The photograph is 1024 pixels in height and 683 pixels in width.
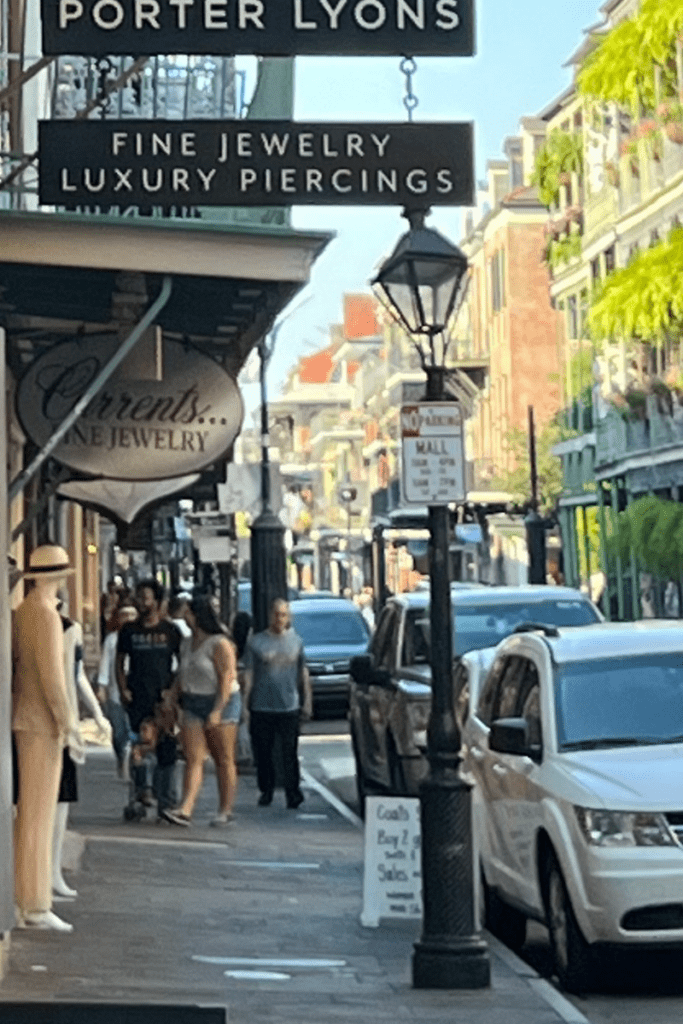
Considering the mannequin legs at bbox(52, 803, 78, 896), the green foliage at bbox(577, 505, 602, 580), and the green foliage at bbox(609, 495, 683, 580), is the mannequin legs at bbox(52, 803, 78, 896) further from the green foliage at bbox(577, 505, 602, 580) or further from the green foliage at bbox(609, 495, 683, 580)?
the green foliage at bbox(577, 505, 602, 580)

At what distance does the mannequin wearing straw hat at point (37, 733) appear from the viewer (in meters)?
13.2

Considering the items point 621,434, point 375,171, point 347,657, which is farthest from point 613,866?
point 621,434

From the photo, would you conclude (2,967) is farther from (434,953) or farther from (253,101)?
(253,101)

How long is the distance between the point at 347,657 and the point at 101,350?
80.2 feet

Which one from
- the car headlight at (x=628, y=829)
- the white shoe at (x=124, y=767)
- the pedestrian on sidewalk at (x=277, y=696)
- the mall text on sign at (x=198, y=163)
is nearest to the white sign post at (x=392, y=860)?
the car headlight at (x=628, y=829)

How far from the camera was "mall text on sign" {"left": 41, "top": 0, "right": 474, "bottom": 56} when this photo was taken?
31.1ft

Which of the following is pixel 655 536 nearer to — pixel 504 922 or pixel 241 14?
pixel 504 922

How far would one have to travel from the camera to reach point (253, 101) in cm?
1402

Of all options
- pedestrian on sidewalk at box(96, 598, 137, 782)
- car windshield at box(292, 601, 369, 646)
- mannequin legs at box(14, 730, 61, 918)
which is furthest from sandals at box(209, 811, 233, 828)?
car windshield at box(292, 601, 369, 646)

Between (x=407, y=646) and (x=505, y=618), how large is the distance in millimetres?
816

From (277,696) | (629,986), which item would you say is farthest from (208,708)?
(629,986)

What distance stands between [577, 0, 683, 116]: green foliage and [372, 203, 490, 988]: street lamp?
18.7 m

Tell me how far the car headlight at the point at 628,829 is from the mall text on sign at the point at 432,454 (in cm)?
156

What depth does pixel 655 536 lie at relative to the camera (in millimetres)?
41906
